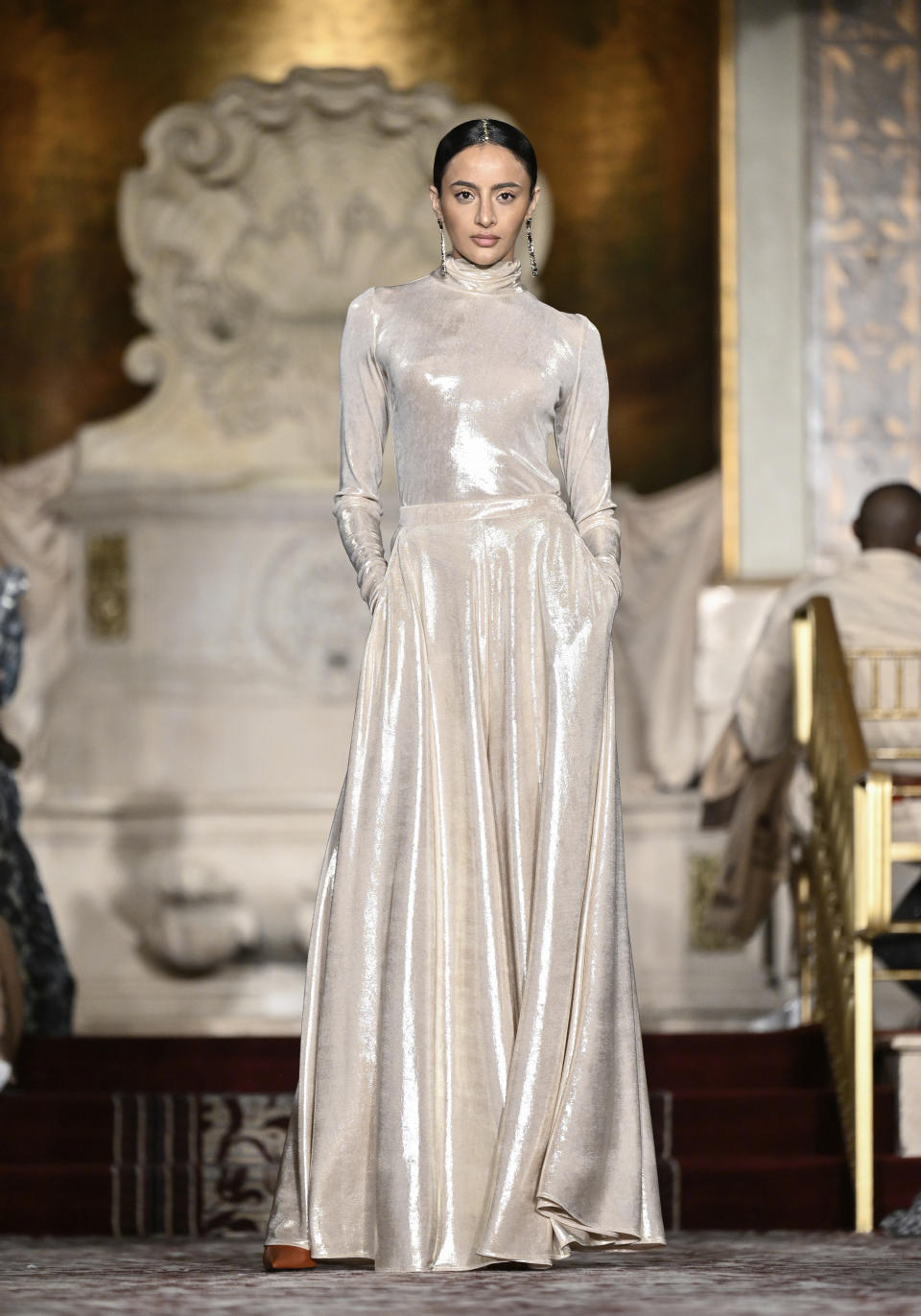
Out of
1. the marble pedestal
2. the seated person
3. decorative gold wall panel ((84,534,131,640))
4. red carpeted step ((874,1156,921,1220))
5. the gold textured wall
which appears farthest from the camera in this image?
the gold textured wall

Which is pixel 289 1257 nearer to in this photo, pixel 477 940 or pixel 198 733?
pixel 477 940

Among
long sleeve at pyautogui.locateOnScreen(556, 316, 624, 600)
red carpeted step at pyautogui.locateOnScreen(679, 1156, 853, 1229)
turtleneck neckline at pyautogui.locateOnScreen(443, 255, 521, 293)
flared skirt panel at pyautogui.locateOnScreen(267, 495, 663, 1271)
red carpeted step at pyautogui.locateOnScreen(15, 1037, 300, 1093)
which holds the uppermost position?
turtleneck neckline at pyautogui.locateOnScreen(443, 255, 521, 293)

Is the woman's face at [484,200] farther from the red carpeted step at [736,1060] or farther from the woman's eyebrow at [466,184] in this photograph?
the red carpeted step at [736,1060]

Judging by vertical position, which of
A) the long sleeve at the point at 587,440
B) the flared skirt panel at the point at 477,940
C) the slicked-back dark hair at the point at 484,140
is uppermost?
the slicked-back dark hair at the point at 484,140

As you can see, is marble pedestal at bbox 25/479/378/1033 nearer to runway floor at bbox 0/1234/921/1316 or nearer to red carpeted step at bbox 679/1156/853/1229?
red carpeted step at bbox 679/1156/853/1229

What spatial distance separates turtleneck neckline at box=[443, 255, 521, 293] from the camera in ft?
12.6

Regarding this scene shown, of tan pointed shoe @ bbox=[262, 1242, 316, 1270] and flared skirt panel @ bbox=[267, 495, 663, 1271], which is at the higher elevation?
flared skirt panel @ bbox=[267, 495, 663, 1271]

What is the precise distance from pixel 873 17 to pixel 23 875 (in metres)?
4.98

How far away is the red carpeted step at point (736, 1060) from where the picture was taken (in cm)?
585

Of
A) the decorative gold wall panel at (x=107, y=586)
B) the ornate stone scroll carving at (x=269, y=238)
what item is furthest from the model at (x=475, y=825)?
the ornate stone scroll carving at (x=269, y=238)

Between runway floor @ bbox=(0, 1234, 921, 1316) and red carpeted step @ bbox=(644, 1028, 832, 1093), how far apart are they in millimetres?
1429

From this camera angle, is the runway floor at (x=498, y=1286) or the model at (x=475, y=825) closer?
the runway floor at (x=498, y=1286)

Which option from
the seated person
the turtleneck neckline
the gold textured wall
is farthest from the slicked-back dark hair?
the gold textured wall

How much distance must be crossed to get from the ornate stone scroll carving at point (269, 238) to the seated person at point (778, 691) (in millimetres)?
3290
